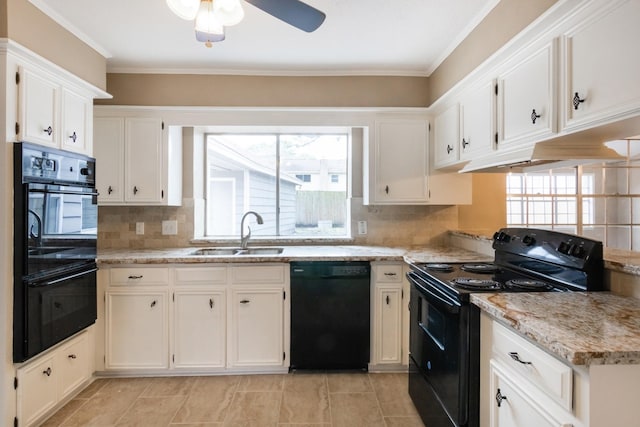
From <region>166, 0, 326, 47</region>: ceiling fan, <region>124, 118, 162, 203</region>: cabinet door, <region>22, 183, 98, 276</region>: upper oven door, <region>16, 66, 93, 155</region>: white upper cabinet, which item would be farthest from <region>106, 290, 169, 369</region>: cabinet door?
<region>166, 0, 326, 47</region>: ceiling fan

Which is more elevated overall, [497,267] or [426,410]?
[497,267]

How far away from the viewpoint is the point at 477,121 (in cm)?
231

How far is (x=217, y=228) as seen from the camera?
3.57m

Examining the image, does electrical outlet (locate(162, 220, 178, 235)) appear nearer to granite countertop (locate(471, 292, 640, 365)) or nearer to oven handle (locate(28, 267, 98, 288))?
oven handle (locate(28, 267, 98, 288))

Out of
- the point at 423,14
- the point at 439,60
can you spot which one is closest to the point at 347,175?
the point at 439,60

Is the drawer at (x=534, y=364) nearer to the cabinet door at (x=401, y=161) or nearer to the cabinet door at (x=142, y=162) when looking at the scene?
the cabinet door at (x=401, y=161)

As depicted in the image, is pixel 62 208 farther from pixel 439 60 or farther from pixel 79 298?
pixel 439 60

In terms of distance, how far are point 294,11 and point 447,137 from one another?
5.70 ft

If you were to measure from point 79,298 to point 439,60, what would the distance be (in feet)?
10.4

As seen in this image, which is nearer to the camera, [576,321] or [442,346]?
[576,321]

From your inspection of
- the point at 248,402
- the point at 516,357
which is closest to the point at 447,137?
the point at 516,357

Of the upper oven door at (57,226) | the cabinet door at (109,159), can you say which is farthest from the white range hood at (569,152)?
the cabinet door at (109,159)

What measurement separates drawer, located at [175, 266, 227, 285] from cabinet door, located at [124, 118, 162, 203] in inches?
28.4

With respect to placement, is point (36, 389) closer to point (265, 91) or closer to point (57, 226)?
point (57, 226)
